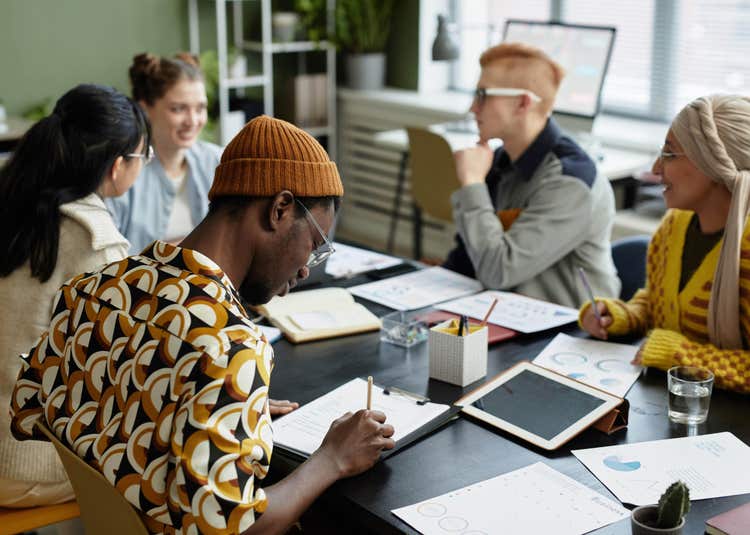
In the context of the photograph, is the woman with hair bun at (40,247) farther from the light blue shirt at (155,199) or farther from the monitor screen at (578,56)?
the monitor screen at (578,56)

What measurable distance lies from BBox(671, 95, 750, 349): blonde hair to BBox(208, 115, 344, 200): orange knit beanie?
0.91 m

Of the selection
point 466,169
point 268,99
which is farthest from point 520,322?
point 268,99

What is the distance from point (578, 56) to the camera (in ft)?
12.5

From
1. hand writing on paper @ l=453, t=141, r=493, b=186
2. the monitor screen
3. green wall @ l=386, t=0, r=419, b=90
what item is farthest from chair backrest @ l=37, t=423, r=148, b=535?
green wall @ l=386, t=0, r=419, b=90

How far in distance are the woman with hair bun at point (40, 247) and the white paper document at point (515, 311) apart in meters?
0.84

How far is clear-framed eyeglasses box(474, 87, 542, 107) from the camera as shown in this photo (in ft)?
8.71

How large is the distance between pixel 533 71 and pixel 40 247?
150 cm

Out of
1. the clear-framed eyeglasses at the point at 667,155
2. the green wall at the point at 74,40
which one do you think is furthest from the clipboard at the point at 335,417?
the green wall at the point at 74,40

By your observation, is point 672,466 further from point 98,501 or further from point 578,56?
point 578,56

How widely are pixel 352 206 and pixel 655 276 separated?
3729mm

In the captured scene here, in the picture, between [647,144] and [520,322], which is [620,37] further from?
[520,322]

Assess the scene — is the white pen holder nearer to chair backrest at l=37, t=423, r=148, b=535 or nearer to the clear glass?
the clear glass

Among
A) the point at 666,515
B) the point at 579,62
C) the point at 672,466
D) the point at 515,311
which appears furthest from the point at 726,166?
the point at 579,62

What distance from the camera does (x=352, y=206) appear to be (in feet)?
18.9
